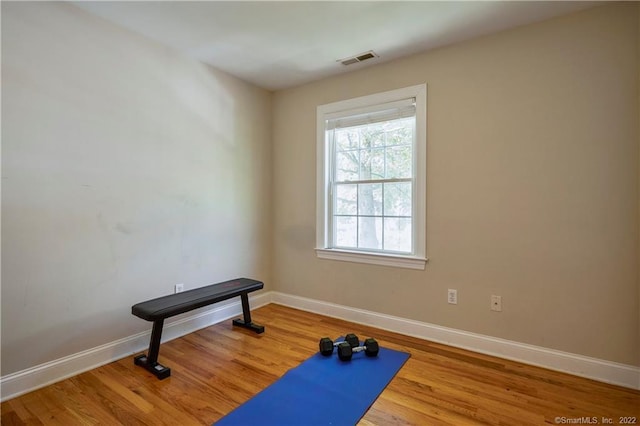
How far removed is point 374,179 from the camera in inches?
121

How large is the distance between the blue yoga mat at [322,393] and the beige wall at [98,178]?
4.29 feet

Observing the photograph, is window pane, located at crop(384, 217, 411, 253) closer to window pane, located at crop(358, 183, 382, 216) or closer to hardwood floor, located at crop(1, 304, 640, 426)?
window pane, located at crop(358, 183, 382, 216)

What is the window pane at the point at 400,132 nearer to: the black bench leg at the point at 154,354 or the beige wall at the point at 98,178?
the beige wall at the point at 98,178

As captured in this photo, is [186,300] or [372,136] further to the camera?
[372,136]

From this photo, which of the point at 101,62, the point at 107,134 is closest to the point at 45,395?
the point at 107,134

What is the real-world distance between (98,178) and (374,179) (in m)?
2.26

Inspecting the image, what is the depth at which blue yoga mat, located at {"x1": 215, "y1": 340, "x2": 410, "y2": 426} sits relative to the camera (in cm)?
169

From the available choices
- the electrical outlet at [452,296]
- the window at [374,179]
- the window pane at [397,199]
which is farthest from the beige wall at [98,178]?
the electrical outlet at [452,296]

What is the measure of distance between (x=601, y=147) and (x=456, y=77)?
3.69ft

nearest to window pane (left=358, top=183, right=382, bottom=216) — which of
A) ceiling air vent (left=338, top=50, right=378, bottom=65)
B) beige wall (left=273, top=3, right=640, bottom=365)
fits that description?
Result: beige wall (left=273, top=3, right=640, bottom=365)

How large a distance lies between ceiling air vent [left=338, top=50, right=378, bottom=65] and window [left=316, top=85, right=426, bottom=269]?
0.33 m

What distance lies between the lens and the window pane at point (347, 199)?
3230mm

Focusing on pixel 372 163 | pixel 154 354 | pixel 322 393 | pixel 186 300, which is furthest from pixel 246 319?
pixel 372 163

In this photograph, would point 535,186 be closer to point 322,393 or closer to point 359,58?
point 359,58
